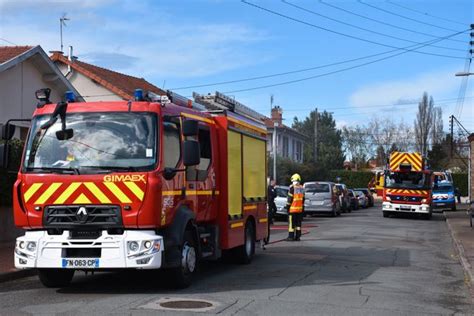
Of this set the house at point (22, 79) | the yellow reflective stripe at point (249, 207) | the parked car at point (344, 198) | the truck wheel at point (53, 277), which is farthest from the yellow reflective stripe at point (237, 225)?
the parked car at point (344, 198)

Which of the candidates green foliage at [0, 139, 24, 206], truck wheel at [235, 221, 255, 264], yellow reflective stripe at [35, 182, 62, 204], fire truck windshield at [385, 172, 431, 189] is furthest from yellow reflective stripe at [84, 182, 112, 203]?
fire truck windshield at [385, 172, 431, 189]

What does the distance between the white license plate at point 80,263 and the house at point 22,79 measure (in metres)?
10.1

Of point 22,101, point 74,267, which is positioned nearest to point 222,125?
point 74,267

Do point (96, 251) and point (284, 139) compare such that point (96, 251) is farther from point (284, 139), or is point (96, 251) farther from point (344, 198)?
point (284, 139)

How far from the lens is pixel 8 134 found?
31.0ft

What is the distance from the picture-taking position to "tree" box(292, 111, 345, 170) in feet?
258

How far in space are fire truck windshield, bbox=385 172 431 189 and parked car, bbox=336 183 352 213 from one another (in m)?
4.18

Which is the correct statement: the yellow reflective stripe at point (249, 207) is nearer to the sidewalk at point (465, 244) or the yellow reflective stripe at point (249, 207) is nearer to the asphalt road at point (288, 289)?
the asphalt road at point (288, 289)

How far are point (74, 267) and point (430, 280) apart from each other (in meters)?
6.47

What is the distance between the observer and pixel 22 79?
1908cm

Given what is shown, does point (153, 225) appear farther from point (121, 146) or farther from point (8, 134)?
point (8, 134)

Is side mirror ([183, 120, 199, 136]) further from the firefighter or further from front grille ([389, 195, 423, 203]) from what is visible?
front grille ([389, 195, 423, 203])

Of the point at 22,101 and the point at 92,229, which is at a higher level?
the point at 22,101

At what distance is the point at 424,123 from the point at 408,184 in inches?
1712
